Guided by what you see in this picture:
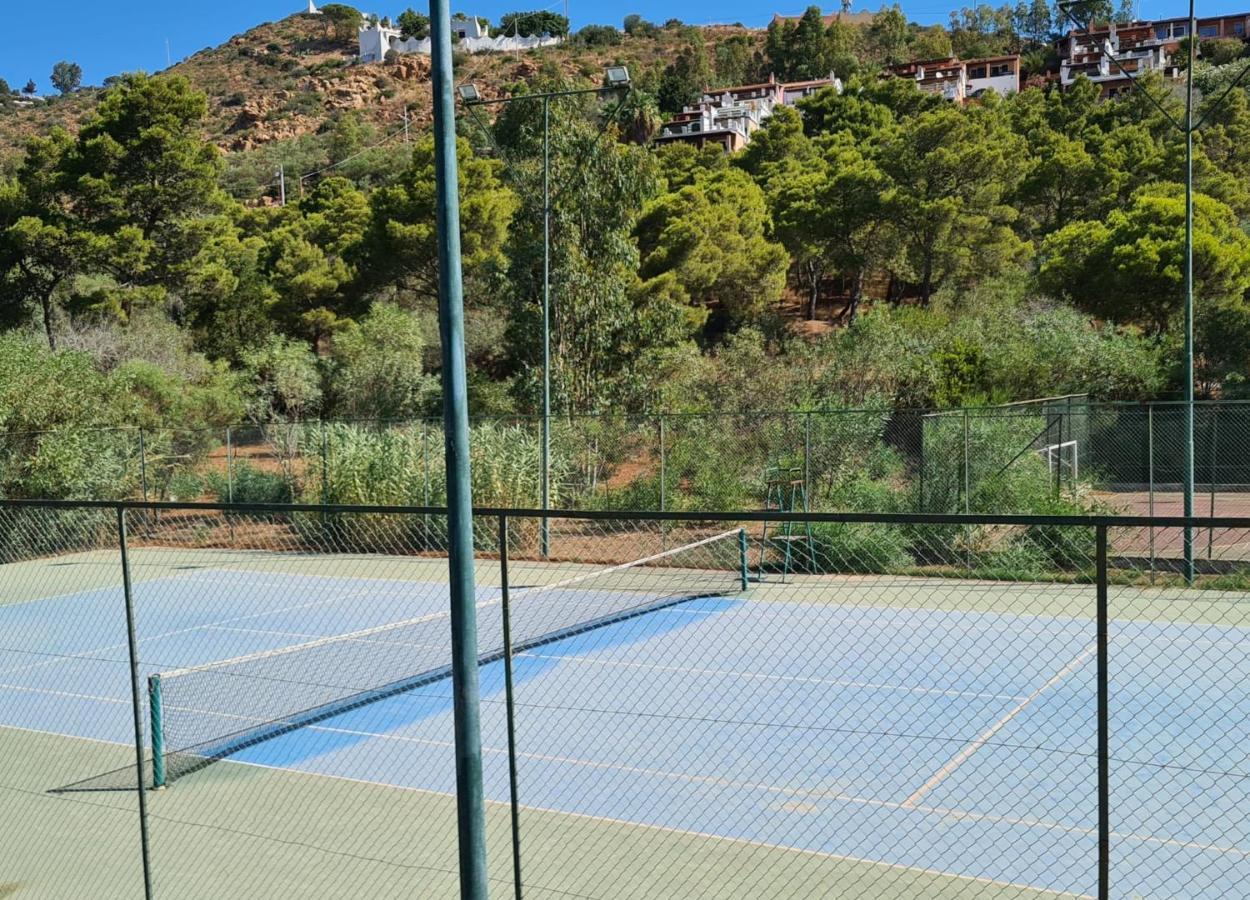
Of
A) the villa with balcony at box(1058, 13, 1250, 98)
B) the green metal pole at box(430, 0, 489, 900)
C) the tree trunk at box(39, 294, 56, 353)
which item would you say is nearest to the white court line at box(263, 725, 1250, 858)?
the green metal pole at box(430, 0, 489, 900)

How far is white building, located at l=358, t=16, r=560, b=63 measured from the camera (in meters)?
149

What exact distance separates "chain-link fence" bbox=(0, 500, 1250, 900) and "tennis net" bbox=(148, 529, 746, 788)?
65 mm

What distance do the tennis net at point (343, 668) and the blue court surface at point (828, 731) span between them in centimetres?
33

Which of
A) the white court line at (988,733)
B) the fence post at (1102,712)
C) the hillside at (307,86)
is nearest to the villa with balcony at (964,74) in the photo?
the hillside at (307,86)

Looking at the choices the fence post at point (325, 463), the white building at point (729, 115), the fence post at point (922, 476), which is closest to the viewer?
the fence post at point (922, 476)

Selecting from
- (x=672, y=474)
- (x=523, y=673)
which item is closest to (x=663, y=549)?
(x=672, y=474)

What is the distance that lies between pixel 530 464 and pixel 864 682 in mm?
12457

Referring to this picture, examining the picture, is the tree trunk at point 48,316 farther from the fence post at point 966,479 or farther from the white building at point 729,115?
the white building at point 729,115

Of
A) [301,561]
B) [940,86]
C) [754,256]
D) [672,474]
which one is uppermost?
[940,86]

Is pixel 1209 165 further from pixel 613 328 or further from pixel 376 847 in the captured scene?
pixel 376 847

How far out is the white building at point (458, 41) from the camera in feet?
488

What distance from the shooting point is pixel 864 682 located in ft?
41.9

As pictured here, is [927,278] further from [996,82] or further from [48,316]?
[996,82]

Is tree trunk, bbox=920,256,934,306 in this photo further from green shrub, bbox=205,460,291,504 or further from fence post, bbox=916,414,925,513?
green shrub, bbox=205,460,291,504
